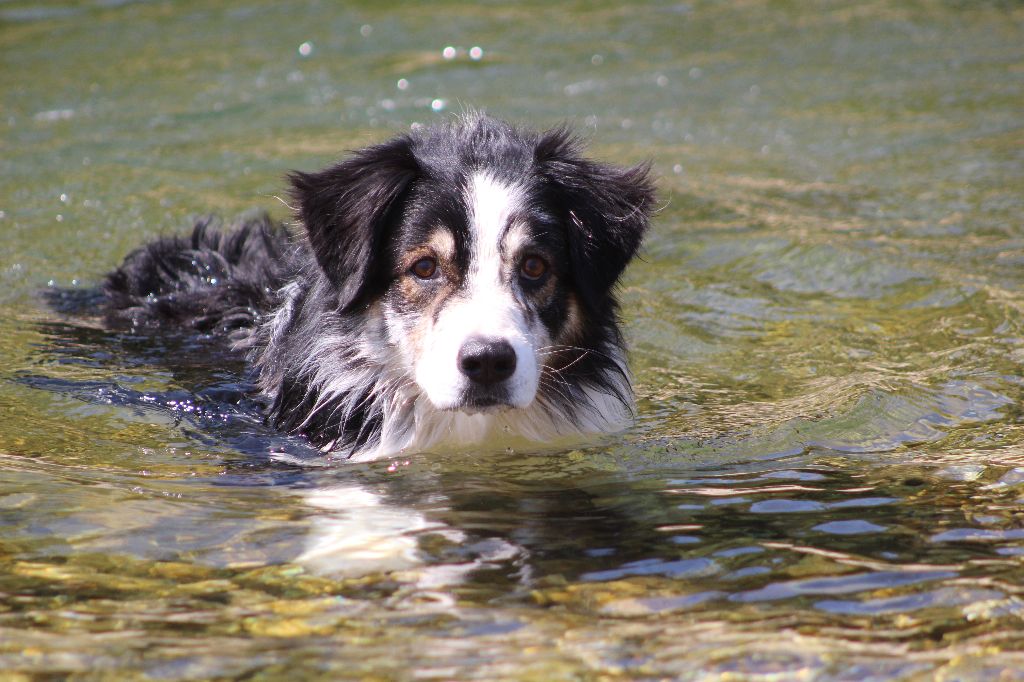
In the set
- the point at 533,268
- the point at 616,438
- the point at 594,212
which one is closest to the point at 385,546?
the point at 533,268

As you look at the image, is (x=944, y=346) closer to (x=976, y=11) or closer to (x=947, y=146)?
(x=947, y=146)

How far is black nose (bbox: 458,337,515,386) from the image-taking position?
4.62 metres

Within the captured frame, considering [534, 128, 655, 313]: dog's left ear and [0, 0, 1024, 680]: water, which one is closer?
[0, 0, 1024, 680]: water

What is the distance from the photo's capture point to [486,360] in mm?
4637

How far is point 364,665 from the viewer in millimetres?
3383

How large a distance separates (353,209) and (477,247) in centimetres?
57

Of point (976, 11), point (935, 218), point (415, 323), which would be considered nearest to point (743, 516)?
point (415, 323)

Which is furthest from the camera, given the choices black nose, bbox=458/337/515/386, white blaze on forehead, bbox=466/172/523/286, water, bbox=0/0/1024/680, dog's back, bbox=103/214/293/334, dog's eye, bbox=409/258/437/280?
dog's back, bbox=103/214/293/334

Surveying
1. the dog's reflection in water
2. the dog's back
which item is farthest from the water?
the dog's back

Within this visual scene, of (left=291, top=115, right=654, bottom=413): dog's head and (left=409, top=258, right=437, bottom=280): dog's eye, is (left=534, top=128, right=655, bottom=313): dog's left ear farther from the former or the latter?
(left=409, top=258, right=437, bottom=280): dog's eye

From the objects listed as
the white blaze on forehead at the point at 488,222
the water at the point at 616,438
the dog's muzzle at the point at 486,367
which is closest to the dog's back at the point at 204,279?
the water at the point at 616,438

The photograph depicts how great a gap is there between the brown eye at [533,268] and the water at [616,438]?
2.80ft

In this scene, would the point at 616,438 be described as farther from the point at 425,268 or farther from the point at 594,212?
the point at 425,268

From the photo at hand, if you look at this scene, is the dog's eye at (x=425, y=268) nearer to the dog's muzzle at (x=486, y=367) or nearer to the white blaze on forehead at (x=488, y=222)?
the white blaze on forehead at (x=488, y=222)
